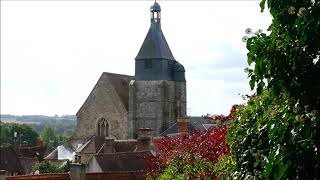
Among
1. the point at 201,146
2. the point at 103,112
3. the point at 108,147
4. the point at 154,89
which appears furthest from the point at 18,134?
the point at 201,146

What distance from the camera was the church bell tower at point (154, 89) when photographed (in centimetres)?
6544

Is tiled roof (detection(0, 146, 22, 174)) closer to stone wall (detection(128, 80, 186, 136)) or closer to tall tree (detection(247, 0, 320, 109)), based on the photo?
→ stone wall (detection(128, 80, 186, 136))

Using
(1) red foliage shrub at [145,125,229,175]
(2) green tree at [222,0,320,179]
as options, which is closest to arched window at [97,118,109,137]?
(1) red foliage shrub at [145,125,229,175]

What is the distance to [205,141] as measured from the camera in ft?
60.6

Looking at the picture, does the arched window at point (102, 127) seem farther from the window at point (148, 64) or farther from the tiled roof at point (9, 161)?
the tiled roof at point (9, 161)

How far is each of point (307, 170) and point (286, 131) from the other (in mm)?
550

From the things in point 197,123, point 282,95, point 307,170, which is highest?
point 197,123

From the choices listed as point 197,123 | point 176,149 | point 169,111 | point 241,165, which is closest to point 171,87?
point 169,111

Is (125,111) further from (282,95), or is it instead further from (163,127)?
(282,95)

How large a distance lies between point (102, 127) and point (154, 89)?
6794mm

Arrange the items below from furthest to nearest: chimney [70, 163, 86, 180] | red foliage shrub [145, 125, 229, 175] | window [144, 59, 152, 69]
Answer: window [144, 59, 152, 69] → chimney [70, 163, 86, 180] → red foliage shrub [145, 125, 229, 175]

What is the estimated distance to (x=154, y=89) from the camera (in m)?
66.2

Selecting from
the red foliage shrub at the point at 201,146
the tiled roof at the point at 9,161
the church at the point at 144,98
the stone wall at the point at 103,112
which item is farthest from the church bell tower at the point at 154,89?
the red foliage shrub at the point at 201,146

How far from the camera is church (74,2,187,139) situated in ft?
216
